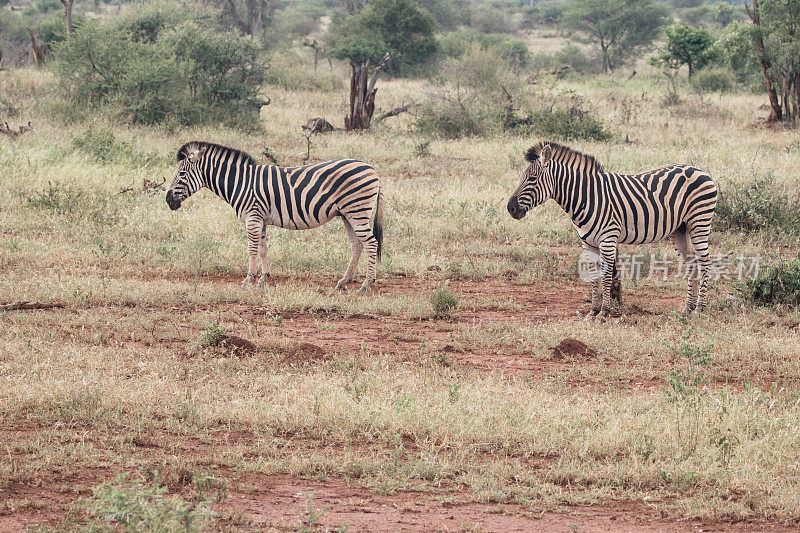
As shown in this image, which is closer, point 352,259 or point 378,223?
point 352,259

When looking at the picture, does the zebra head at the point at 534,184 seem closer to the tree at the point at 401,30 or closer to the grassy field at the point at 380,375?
the grassy field at the point at 380,375

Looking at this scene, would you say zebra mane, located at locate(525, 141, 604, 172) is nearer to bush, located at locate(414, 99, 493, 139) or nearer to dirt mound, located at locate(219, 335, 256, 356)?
dirt mound, located at locate(219, 335, 256, 356)

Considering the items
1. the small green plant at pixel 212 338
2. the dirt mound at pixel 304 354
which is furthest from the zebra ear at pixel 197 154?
the dirt mound at pixel 304 354

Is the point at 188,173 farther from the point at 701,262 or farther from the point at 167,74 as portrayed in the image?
the point at 167,74

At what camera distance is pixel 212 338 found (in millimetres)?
7008

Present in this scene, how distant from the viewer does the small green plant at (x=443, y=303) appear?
28.1ft

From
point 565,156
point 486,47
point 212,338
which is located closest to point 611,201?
point 565,156

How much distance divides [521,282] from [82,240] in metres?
5.69

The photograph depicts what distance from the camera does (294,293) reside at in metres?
8.77

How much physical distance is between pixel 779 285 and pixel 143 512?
727 cm

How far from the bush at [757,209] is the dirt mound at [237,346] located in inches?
302

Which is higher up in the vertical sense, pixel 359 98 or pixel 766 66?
pixel 766 66

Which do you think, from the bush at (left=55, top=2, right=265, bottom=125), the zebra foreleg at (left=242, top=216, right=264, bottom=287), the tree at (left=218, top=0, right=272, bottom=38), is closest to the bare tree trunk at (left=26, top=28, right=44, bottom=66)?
the bush at (left=55, top=2, right=265, bottom=125)

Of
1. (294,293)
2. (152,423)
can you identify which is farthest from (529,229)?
(152,423)
